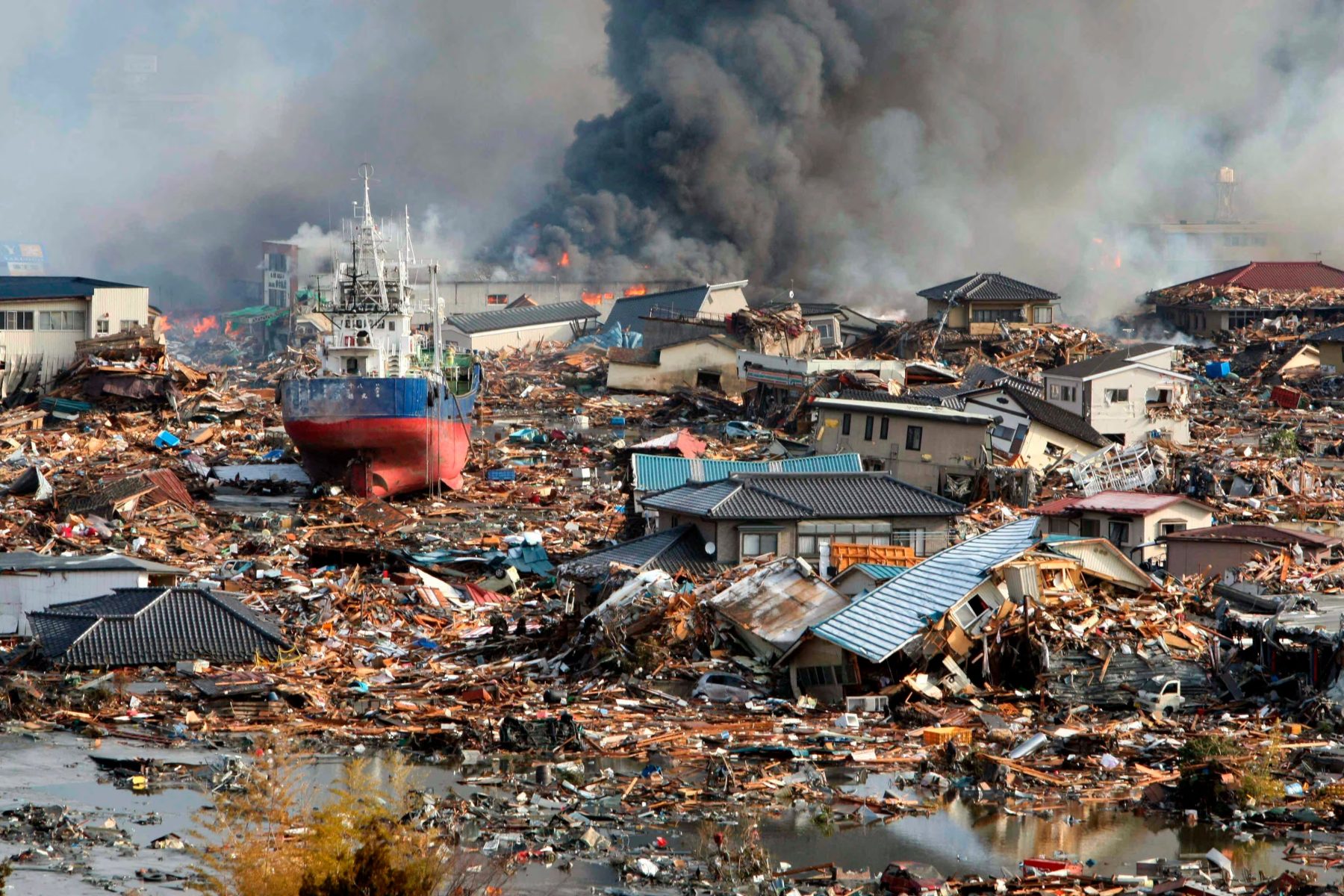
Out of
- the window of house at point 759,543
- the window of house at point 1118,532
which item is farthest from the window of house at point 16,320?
the window of house at point 1118,532

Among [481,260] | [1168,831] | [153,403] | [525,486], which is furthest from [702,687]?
[481,260]

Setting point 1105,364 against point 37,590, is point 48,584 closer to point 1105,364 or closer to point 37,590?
point 37,590

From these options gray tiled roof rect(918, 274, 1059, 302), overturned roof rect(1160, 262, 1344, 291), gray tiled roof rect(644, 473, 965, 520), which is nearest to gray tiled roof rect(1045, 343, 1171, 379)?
gray tiled roof rect(918, 274, 1059, 302)

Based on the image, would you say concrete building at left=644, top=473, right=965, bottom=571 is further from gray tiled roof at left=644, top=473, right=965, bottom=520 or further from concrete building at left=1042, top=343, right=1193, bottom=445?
concrete building at left=1042, top=343, right=1193, bottom=445

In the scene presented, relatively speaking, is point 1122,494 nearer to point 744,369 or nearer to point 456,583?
point 456,583

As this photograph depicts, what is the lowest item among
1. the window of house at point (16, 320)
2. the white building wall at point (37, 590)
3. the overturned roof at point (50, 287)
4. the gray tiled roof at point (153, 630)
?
→ the gray tiled roof at point (153, 630)

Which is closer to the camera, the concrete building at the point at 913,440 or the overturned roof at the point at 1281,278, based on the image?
the concrete building at the point at 913,440

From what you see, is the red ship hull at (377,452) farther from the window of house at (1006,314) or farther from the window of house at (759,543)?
the window of house at (1006,314)
